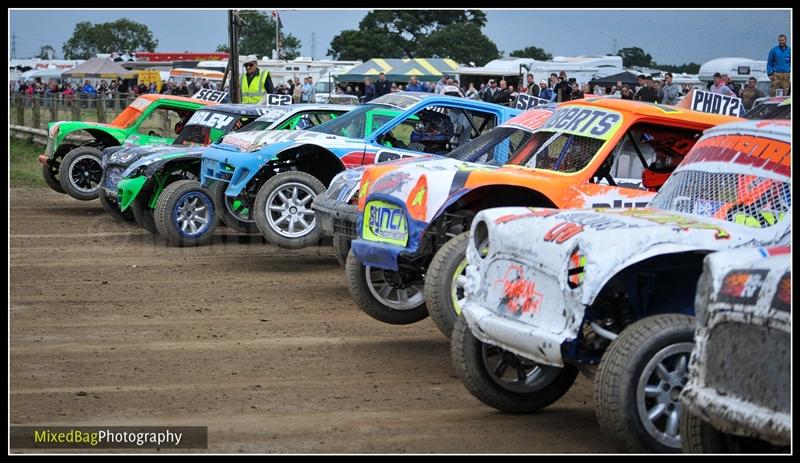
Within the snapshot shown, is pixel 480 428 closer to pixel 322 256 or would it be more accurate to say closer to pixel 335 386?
pixel 335 386

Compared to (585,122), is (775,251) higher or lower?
lower

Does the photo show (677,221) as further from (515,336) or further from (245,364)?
(245,364)

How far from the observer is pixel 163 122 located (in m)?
20.9

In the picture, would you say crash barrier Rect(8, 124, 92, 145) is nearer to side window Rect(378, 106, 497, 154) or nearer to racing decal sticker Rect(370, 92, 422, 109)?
→ racing decal sticker Rect(370, 92, 422, 109)

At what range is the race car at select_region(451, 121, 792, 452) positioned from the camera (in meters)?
5.56

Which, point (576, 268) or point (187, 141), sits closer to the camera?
point (576, 268)

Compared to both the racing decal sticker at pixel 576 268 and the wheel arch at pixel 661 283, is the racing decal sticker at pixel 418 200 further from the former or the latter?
the racing decal sticker at pixel 576 268

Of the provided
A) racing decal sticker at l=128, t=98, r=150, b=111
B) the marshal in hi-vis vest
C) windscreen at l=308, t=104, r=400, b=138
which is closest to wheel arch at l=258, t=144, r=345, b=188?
windscreen at l=308, t=104, r=400, b=138

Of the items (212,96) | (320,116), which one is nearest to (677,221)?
(320,116)

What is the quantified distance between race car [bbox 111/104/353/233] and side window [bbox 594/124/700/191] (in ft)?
20.4

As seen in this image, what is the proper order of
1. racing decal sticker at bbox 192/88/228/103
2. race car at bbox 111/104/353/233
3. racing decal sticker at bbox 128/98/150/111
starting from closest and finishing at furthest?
1. race car at bbox 111/104/353/233
2. racing decal sticker at bbox 128/98/150/111
3. racing decal sticker at bbox 192/88/228/103

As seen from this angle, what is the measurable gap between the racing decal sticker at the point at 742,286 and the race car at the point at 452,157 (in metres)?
5.27

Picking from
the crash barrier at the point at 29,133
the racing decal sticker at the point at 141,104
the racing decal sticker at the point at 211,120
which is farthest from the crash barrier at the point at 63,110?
the racing decal sticker at the point at 211,120

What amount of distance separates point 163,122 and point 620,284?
15.7 meters
